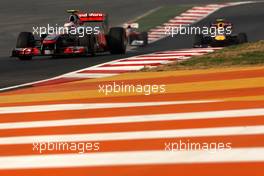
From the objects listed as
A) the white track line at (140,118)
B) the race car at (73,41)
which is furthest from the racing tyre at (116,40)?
the white track line at (140,118)

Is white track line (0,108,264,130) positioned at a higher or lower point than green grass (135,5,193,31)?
lower

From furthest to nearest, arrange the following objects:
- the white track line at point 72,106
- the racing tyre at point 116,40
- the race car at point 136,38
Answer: the race car at point 136,38, the racing tyre at point 116,40, the white track line at point 72,106

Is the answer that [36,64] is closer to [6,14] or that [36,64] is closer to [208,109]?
[208,109]

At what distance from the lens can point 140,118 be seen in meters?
7.77

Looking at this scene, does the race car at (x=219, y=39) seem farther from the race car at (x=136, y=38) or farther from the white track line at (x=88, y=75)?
the white track line at (x=88, y=75)

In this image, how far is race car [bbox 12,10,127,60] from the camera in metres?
18.0

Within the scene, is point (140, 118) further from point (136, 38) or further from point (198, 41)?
point (136, 38)

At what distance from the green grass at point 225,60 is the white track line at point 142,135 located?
5.77 meters

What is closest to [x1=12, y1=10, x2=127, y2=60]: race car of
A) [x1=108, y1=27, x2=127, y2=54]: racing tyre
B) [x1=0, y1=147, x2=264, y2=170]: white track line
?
[x1=108, y1=27, x2=127, y2=54]: racing tyre

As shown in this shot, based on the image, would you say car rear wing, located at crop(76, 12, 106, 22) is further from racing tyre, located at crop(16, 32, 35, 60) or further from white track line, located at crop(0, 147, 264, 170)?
white track line, located at crop(0, 147, 264, 170)

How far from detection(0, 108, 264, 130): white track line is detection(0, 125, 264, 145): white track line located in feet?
2.13

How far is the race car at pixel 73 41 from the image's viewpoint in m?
18.0

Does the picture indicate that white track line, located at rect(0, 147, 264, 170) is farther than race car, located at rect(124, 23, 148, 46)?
No

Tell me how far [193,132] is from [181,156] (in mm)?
945
